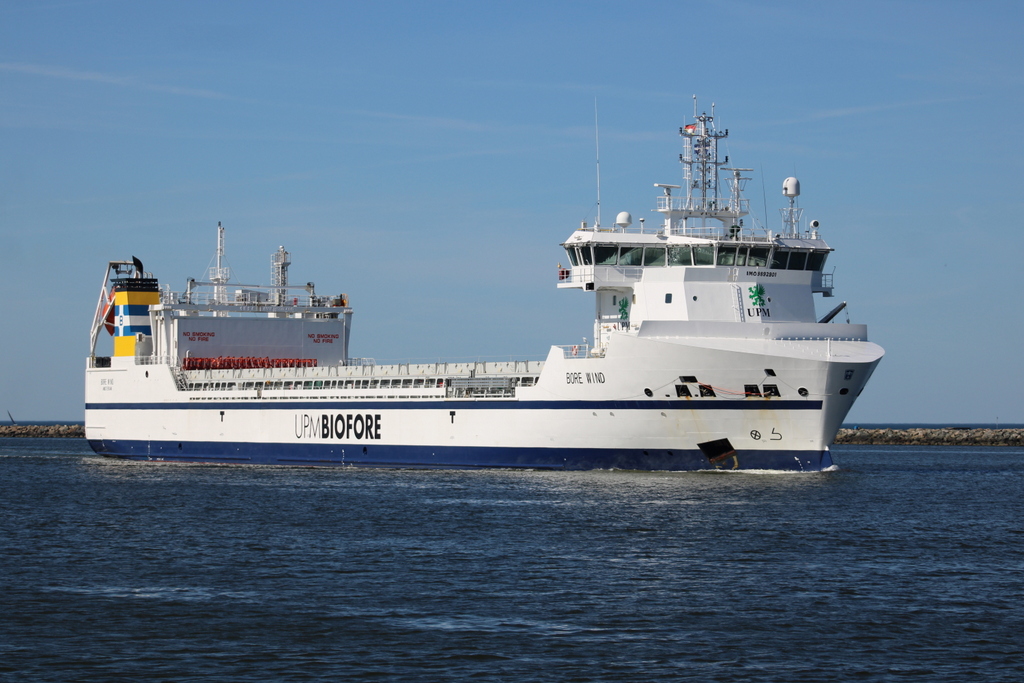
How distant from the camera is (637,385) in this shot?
112 ft

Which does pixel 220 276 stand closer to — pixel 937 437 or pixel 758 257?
→ pixel 758 257

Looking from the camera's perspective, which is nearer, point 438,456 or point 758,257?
point 758,257

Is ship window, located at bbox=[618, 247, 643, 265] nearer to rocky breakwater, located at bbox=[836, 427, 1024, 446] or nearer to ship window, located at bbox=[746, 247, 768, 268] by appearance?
ship window, located at bbox=[746, 247, 768, 268]

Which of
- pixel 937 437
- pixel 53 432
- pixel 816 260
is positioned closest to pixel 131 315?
pixel 816 260

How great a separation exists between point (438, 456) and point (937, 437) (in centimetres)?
5748

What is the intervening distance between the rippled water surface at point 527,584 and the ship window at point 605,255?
780cm

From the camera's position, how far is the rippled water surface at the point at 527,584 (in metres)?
14.5

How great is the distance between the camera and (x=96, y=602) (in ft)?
59.0

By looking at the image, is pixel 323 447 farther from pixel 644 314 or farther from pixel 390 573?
pixel 390 573

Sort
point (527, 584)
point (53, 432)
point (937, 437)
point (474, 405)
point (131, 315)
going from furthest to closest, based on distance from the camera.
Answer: point (53, 432)
point (937, 437)
point (131, 315)
point (474, 405)
point (527, 584)

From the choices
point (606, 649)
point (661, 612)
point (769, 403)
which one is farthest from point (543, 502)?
point (606, 649)

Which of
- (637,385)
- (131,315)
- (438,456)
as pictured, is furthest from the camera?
(131,315)

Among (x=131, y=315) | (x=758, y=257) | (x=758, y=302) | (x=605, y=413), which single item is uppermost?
(x=758, y=257)

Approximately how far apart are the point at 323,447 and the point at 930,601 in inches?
1209
